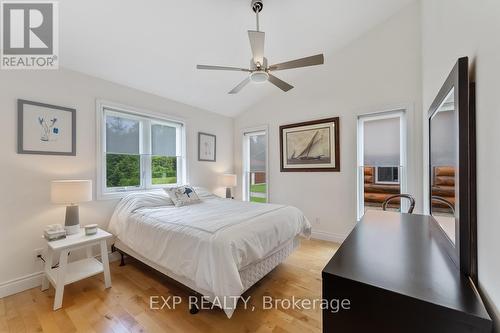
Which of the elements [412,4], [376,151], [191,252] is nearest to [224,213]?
[191,252]

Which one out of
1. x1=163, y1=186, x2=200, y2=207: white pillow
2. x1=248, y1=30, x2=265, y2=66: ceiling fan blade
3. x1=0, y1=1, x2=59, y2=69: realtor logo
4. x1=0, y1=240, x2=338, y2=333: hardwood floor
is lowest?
x1=0, y1=240, x2=338, y2=333: hardwood floor

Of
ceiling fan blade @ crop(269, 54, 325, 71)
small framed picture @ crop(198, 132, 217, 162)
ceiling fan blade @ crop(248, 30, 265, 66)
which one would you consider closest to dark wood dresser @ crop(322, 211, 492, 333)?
ceiling fan blade @ crop(269, 54, 325, 71)

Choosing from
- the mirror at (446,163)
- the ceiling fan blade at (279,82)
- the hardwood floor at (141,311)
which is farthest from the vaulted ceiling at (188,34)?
the hardwood floor at (141,311)

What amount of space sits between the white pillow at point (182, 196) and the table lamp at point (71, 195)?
3.44 ft

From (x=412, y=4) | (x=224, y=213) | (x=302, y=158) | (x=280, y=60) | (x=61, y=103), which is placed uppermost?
(x=412, y=4)

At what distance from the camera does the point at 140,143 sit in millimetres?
3350

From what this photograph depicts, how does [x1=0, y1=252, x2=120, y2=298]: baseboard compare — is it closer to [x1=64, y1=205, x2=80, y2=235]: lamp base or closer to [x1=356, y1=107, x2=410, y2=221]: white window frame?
[x1=64, y1=205, x2=80, y2=235]: lamp base

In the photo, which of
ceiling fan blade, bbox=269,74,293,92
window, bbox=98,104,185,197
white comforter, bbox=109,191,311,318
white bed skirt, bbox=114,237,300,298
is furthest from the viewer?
window, bbox=98,104,185,197

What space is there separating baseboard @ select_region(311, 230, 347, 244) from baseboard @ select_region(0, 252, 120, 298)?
3765mm

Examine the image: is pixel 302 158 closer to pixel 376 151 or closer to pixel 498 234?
pixel 376 151

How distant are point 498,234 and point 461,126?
1.38 ft

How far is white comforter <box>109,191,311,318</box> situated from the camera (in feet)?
5.27

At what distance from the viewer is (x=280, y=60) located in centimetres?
334

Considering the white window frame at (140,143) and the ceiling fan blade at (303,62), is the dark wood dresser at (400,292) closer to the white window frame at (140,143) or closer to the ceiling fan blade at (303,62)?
the ceiling fan blade at (303,62)
